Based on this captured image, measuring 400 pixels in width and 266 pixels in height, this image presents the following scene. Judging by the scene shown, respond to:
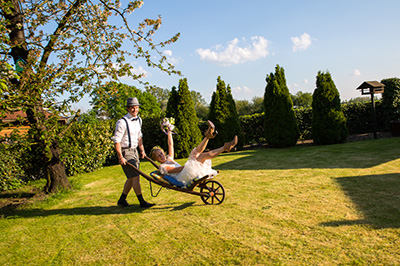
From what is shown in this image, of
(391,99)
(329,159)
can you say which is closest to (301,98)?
(391,99)

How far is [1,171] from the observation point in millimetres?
7559

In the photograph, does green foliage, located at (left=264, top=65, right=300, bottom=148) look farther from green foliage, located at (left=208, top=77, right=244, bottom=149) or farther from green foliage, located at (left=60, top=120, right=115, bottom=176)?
green foliage, located at (left=60, top=120, right=115, bottom=176)

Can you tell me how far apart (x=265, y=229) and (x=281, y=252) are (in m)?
0.66

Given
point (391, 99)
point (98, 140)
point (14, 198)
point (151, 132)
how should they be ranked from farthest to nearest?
point (391, 99) → point (151, 132) → point (98, 140) → point (14, 198)

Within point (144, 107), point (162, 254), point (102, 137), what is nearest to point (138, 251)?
point (162, 254)

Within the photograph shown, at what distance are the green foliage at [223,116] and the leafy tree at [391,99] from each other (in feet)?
27.0

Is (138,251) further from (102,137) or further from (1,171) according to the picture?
(102,137)

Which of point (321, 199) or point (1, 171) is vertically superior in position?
point (1, 171)

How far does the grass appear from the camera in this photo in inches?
127

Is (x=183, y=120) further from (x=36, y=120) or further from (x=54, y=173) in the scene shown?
(x=36, y=120)

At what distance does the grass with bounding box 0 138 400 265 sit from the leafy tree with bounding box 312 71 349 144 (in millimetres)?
5230

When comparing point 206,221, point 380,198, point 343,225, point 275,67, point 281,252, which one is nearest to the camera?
point 281,252

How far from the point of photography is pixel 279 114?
1236 centimetres

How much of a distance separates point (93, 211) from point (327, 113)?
413 inches
